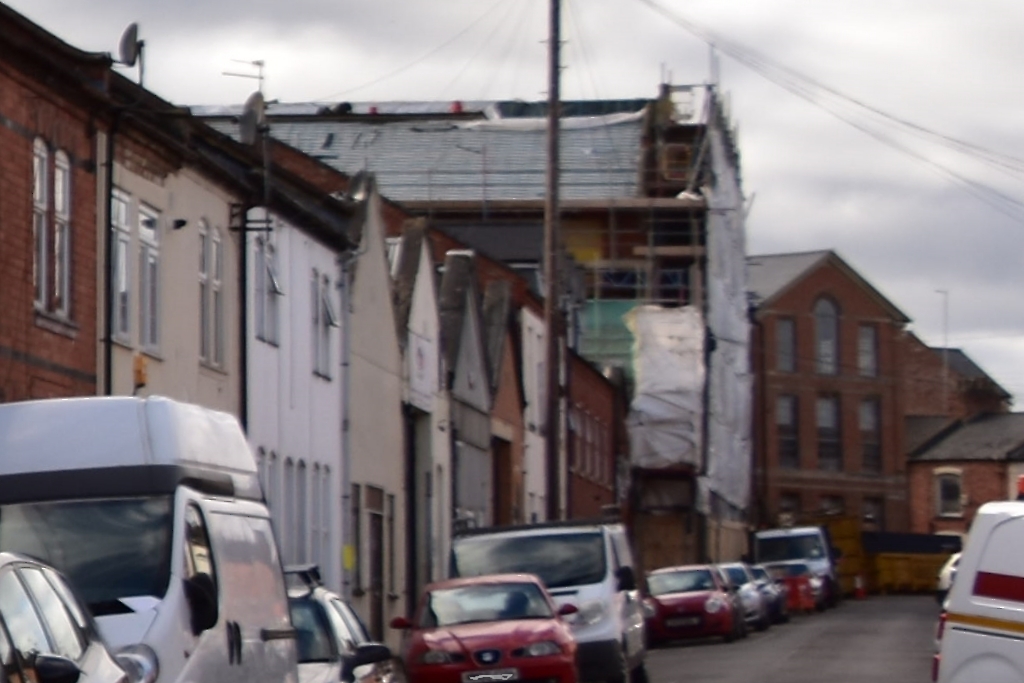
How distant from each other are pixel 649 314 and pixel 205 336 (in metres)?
40.7

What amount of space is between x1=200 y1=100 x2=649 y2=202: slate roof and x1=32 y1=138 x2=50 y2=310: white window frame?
46.0m

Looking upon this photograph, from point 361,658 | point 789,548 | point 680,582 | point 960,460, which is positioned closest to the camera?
point 361,658

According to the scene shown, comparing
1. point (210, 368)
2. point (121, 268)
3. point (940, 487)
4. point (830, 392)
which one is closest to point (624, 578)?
point (210, 368)

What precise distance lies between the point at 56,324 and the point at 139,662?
12.3m

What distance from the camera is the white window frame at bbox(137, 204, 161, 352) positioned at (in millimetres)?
26672

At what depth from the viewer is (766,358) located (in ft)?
349

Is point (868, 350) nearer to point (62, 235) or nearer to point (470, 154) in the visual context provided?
point (470, 154)

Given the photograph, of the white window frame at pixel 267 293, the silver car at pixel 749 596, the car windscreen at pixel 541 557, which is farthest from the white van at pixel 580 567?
the silver car at pixel 749 596

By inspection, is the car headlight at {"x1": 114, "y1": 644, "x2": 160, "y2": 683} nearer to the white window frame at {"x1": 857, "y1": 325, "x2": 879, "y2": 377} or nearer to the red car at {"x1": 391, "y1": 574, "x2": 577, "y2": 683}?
the red car at {"x1": 391, "y1": 574, "x2": 577, "y2": 683}

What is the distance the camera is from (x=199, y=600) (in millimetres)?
12867

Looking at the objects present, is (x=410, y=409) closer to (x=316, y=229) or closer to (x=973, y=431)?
(x=316, y=229)

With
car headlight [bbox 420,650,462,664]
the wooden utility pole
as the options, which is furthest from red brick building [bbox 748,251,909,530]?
car headlight [bbox 420,650,462,664]

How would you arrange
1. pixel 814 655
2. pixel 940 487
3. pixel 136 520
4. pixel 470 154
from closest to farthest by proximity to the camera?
pixel 136 520 → pixel 814 655 → pixel 470 154 → pixel 940 487

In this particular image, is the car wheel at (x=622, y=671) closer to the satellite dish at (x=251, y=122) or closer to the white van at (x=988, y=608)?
the satellite dish at (x=251, y=122)
